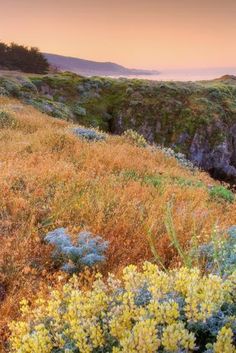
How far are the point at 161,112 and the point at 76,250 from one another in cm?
3299

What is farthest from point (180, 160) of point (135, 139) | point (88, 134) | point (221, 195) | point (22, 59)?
point (22, 59)

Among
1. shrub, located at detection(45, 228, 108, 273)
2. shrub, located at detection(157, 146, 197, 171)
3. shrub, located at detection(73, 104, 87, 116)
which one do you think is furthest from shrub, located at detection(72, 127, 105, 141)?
shrub, located at detection(73, 104, 87, 116)

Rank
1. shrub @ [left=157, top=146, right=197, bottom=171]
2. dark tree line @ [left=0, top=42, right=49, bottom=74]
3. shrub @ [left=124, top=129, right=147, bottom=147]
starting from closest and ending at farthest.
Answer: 1. shrub @ [left=157, top=146, right=197, bottom=171]
2. shrub @ [left=124, top=129, right=147, bottom=147]
3. dark tree line @ [left=0, top=42, right=49, bottom=74]

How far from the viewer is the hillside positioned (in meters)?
34.9

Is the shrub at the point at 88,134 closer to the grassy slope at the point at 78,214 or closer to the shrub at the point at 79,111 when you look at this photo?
the grassy slope at the point at 78,214

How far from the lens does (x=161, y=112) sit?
37.1 metres

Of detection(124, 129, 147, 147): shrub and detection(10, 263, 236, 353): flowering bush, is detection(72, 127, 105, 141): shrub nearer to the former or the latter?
detection(124, 129, 147, 147): shrub

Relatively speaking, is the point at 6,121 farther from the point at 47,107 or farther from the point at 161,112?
the point at 161,112

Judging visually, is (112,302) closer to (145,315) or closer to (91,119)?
(145,315)

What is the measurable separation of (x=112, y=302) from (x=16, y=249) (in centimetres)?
248

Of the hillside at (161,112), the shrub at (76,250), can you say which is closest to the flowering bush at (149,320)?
the shrub at (76,250)

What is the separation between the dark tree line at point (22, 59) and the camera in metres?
50.1

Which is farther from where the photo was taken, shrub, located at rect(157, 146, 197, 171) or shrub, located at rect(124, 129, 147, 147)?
shrub, located at rect(124, 129, 147, 147)

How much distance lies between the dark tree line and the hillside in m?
11.6
